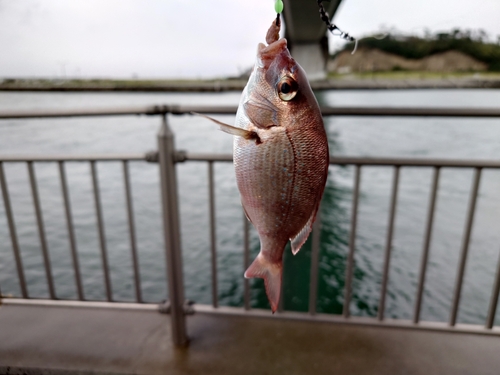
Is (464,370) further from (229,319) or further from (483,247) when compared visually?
(483,247)

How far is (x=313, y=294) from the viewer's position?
6.71ft

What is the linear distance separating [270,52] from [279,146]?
0.63 feet

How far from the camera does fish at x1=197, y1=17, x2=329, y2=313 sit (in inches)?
28.5

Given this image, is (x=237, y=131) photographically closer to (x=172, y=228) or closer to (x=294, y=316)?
(x=172, y=228)

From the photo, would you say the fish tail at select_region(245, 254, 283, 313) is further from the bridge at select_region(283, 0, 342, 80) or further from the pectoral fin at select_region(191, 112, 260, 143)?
the bridge at select_region(283, 0, 342, 80)

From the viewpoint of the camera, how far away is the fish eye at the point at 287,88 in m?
0.71

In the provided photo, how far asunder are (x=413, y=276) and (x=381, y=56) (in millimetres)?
12459

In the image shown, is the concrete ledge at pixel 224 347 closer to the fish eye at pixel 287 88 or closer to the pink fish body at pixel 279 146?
the pink fish body at pixel 279 146

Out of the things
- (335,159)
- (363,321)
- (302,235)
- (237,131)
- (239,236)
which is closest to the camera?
(237,131)

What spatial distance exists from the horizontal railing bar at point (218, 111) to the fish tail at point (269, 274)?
0.82 m

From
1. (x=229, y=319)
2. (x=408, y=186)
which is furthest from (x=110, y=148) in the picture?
(x=229, y=319)

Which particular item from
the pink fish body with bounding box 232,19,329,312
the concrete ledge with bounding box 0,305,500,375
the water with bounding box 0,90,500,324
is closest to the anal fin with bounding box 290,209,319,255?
the pink fish body with bounding box 232,19,329,312

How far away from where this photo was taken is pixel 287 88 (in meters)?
0.72

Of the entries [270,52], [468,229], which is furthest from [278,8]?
[468,229]
